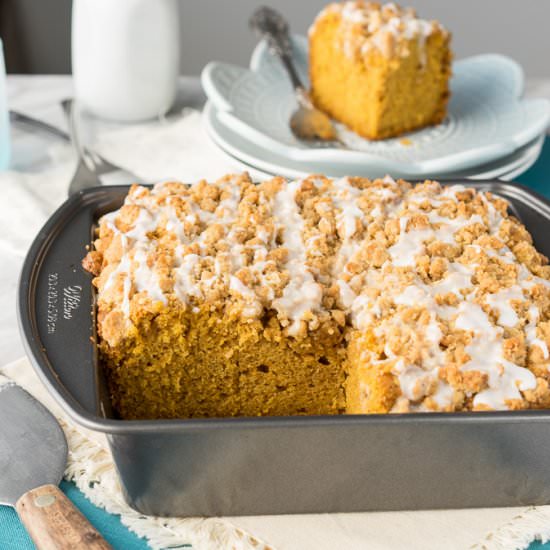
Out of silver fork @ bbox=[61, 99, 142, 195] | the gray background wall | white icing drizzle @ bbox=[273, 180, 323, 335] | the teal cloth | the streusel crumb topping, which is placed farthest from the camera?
the gray background wall

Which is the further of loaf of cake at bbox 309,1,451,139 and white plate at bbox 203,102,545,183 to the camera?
loaf of cake at bbox 309,1,451,139

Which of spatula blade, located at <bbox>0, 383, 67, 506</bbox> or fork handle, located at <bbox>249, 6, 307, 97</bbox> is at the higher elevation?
fork handle, located at <bbox>249, 6, 307, 97</bbox>

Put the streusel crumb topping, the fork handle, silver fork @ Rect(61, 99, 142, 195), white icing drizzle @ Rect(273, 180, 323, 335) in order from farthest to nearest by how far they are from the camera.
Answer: the fork handle < the streusel crumb topping < silver fork @ Rect(61, 99, 142, 195) < white icing drizzle @ Rect(273, 180, 323, 335)

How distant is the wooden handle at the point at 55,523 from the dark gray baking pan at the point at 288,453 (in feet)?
0.33

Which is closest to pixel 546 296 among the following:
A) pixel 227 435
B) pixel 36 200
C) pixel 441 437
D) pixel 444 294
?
pixel 444 294

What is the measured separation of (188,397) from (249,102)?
1.30 m

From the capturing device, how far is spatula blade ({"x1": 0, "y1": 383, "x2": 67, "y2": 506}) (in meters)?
1.39

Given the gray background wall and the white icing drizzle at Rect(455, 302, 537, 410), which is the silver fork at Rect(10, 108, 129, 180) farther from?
the gray background wall

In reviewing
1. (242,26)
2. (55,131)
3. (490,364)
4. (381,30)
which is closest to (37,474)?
(490,364)

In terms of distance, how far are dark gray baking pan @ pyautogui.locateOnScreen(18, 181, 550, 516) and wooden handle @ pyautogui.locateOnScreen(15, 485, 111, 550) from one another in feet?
0.33

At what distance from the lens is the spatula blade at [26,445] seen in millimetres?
1393

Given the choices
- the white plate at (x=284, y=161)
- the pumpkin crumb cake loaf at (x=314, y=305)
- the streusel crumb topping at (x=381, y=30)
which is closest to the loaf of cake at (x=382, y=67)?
the streusel crumb topping at (x=381, y=30)

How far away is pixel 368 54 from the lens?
2.52 metres

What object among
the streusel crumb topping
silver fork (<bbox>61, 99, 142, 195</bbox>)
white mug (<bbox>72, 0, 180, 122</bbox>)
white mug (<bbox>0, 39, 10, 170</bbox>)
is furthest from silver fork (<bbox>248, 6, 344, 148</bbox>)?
white mug (<bbox>0, 39, 10, 170</bbox>)
